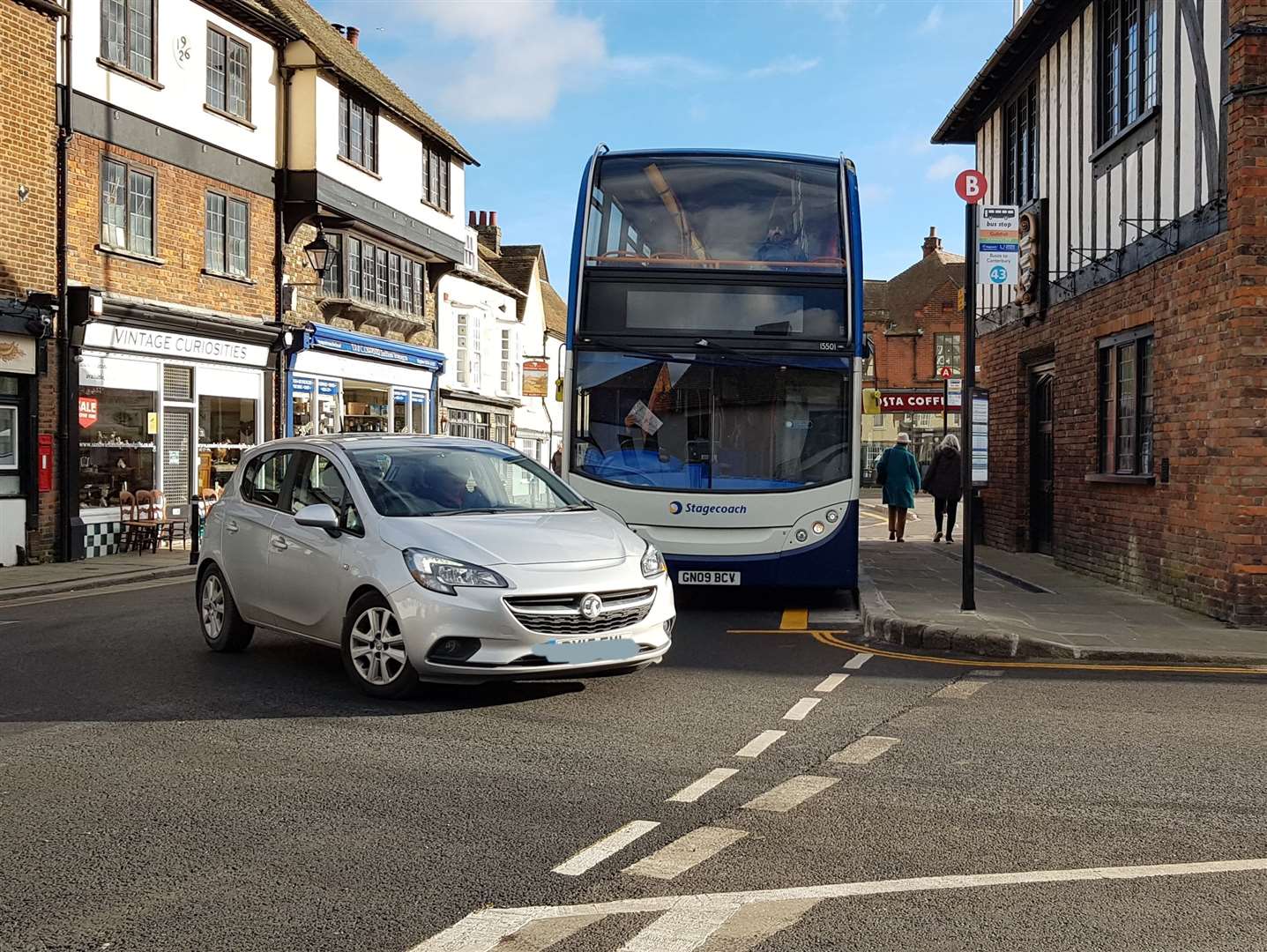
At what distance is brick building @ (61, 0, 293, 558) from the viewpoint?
1920cm

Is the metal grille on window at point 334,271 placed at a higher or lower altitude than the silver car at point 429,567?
higher

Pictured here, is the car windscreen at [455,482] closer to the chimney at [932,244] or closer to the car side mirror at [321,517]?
the car side mirror at [321,517]

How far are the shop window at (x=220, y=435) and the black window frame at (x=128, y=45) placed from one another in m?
5.47

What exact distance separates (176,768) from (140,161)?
1710 cm

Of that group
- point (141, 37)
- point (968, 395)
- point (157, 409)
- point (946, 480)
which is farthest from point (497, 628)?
point (141, 37)

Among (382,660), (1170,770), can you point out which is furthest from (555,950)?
(382,660)

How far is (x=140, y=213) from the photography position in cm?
2083

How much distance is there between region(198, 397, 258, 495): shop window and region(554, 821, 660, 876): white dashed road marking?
727 inches

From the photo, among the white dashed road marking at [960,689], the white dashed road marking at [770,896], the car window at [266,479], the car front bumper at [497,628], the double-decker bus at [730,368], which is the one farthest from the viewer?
the double-decker bus at [730,368]

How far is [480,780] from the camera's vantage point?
5.77 m

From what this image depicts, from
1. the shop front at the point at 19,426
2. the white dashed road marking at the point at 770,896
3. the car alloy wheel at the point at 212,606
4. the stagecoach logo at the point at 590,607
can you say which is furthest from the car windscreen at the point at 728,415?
the shop front at the point at 19,426

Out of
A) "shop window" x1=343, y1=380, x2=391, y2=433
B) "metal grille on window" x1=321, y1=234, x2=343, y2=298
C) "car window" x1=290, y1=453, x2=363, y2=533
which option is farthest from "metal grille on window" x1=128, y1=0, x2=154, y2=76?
"car window" x1=290, y1=453, x2=363, y2=533

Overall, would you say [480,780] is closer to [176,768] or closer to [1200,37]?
[176,768]

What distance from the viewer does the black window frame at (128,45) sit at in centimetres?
1975
